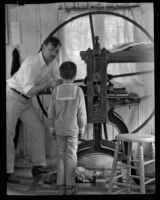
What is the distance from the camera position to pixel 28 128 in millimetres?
2963

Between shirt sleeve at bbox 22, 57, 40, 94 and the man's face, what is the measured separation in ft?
0.31

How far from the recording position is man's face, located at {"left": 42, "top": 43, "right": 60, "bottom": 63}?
9.56 feet

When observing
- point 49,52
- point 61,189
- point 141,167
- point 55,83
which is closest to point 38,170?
point 61,189

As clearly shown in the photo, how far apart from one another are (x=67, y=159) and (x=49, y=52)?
88 cm

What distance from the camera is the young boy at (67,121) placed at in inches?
113

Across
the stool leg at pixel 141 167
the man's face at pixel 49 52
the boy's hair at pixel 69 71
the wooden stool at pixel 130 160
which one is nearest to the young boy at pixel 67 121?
the boy's hair at pixel 69 71

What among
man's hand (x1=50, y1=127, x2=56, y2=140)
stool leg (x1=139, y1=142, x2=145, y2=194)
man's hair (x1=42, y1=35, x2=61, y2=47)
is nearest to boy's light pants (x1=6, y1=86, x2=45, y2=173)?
man's hand (x1=50, y1=127, x2=56, y2=140)

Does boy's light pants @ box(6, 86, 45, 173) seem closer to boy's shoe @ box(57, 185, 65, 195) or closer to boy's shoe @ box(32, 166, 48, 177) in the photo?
boy's shoe @ box(32, 166, 48, 177)

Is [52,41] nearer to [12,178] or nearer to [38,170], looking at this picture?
[38,170]

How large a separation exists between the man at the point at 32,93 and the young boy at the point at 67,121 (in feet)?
0.31
